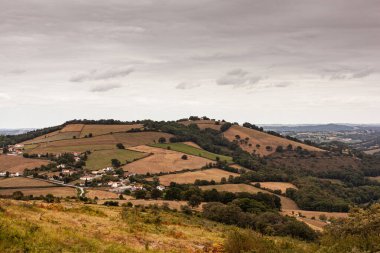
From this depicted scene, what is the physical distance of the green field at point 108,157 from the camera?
156950mm

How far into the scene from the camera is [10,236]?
21.6 m

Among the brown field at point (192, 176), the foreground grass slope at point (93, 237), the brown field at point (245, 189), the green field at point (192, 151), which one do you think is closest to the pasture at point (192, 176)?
the brown field at point (192, 176)

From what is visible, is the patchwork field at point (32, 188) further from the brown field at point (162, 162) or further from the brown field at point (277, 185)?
the brown field at point (277, 185)

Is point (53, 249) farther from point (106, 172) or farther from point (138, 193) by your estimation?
point (106, 172)

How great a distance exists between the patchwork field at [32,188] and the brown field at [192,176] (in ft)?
113

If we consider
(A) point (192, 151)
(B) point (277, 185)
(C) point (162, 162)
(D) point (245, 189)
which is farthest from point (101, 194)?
(A) point (192, 151)

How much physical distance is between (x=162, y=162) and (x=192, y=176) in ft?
69.6

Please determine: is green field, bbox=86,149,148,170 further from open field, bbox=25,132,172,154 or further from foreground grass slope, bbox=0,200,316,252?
A: foreground grass slope, bbox=0,200,316,252

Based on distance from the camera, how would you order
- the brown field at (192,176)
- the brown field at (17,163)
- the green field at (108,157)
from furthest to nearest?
the green field at (108,157) < the brown field at (17,163) < the brown field at (192,176)

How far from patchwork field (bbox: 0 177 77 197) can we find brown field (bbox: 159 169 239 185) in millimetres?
34333

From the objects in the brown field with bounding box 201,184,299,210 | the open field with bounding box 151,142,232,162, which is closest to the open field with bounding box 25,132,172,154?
the open field with bounding box 151,142,232,162

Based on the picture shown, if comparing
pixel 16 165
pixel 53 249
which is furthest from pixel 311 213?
pixel 16 165

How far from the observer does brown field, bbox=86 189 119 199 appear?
101 meters

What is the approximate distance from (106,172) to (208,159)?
52.1m
